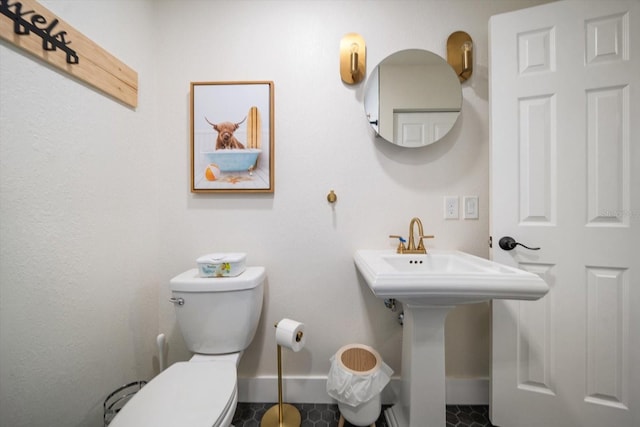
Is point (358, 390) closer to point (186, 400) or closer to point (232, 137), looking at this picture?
point (186, 400)

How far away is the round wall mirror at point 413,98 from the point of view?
1.19 meters

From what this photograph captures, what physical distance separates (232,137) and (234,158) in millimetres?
114

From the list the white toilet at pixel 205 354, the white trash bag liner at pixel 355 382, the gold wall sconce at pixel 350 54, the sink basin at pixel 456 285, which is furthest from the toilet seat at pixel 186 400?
→ the gold wall sconce at pixel 350 54

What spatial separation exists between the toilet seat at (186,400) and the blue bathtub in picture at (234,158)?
897 millimetres

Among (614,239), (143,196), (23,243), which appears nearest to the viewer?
(23,243)

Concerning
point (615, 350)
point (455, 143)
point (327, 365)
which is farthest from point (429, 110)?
point (327, 365)

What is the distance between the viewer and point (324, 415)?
114 centimetres

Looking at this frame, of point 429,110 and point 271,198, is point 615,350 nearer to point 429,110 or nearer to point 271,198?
point 429,110

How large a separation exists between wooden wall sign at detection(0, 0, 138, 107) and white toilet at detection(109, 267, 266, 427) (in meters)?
0.88

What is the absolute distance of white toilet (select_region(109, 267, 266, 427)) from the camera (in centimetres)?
Answer: 68

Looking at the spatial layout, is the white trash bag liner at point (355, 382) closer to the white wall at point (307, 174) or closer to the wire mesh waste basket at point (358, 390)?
the wire mesh waste basket at point (358, 390)

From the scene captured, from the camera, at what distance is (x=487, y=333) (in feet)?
4.09

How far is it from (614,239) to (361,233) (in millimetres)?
1047

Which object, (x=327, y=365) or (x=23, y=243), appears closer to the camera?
(x=23, y=243)
